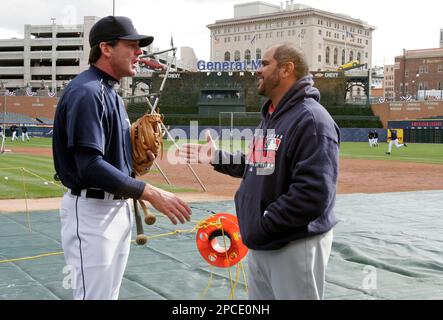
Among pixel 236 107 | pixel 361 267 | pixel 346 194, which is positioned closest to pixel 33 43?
pixel 236 107

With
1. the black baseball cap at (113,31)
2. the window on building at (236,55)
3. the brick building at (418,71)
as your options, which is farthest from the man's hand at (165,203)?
the window on building at (236,55)

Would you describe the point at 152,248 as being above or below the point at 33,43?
below

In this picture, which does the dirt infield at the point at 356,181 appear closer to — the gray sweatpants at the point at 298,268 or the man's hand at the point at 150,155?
the man's hand at the point at 150,155

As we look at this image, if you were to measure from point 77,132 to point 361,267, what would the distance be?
4.75 meters

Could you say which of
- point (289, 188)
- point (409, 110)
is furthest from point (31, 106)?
point (289, 188)

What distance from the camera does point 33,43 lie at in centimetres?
10550

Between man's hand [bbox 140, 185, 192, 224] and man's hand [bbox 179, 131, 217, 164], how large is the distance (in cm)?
80

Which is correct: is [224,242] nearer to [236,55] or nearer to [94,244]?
[94,244]

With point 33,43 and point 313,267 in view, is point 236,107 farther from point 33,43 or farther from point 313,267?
point 313,267

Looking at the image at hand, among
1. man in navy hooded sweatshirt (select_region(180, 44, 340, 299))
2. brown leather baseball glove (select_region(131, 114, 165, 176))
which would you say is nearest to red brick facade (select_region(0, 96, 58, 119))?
brown leather baseball glove (select_region(131, 114, 165, 176))

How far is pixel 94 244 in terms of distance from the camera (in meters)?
3.24

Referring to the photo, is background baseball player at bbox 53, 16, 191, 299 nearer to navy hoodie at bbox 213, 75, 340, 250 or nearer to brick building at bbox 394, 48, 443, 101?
navy hoodie at bbox 213, 75, 340, 250

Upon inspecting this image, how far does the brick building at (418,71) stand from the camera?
12225cm
